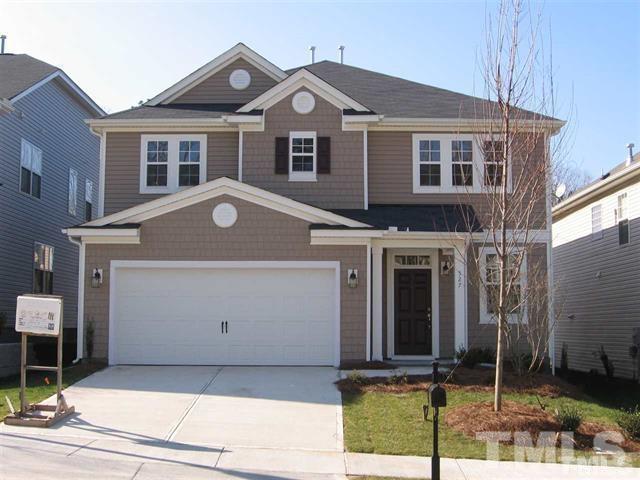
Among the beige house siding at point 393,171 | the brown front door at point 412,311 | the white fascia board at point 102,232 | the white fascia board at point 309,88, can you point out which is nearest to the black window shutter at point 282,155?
the white fascia board at point 309,88

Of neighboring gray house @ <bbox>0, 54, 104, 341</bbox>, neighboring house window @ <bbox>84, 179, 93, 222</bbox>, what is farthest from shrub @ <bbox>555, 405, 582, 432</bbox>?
neighboring house window @ <bbox>84, 179, 93, 222</bbox>

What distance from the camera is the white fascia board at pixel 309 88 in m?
17.7

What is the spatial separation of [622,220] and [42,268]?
1690 centimetres

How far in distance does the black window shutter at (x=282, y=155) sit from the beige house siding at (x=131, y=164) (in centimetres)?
120

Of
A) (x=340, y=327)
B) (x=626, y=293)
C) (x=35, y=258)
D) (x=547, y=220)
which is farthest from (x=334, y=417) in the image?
(x=35, y=258)

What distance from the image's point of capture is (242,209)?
15.6 m

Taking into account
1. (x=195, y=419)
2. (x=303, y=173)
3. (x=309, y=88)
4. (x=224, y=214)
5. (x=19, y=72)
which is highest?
(x=19, y=72)

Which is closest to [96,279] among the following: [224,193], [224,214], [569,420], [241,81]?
[224,214]

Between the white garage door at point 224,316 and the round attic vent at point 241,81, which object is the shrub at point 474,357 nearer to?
the white garage door at point 224,316

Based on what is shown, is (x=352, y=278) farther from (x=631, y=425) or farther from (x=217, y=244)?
(x=631, y=425)

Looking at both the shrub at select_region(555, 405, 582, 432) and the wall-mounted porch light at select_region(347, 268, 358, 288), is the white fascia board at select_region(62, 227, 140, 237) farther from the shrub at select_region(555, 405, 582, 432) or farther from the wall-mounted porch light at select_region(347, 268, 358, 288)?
the shrub at select_region(555, 405, 582, 432)

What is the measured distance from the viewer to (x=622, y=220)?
19.3 metres

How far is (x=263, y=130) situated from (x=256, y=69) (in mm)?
2722

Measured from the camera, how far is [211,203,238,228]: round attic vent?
15.6 metres
